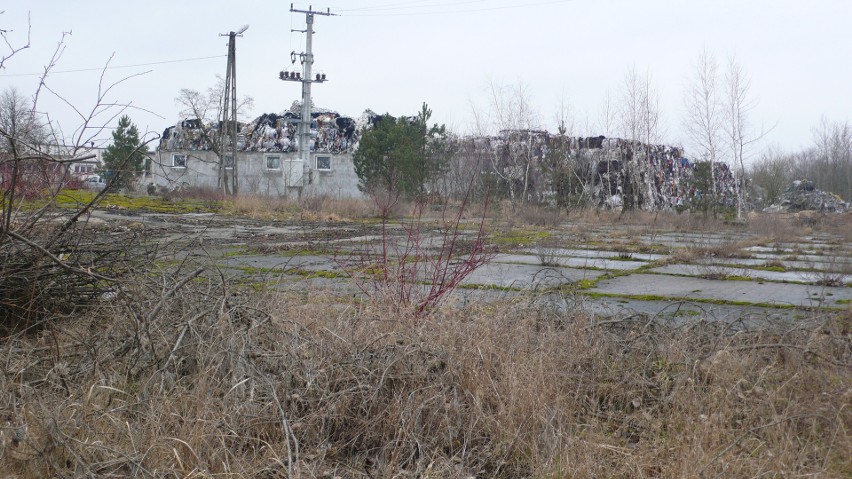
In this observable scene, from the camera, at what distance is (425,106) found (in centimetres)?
2920

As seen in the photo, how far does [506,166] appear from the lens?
114ft

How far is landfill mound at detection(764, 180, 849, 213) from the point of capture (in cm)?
3732

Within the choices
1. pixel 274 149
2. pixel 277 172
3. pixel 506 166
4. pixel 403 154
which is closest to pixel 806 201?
pixel 506 166

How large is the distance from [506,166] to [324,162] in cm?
1329

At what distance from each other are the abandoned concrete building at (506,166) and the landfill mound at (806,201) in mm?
2895

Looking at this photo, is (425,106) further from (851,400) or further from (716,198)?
(851,400)

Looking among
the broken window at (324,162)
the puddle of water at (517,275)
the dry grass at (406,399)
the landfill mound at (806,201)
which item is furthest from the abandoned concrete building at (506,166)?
the dry grass at (406,399)

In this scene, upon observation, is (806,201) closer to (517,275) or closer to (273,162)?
(273,162)

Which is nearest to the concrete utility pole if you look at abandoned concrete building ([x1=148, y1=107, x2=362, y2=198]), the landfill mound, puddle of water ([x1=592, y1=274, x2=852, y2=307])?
abandoned concrete building ([x1=148, y1=107, x2=362, y2=198])

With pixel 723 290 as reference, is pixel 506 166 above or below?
above

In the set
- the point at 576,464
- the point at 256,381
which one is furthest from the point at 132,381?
the point at 576,464

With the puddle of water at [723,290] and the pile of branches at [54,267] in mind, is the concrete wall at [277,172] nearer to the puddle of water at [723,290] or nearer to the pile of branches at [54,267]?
the puddle of water at [723,290]

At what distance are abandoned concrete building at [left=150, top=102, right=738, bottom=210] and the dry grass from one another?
577 inches

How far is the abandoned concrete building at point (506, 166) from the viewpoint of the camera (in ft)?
90.0
